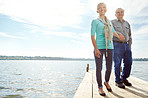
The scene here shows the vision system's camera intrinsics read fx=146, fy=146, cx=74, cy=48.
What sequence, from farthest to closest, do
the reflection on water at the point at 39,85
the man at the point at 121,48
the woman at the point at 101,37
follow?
the reflection on water at the point at 39,85 → the man at the point at 121,48 → the woman at the point at 101,37

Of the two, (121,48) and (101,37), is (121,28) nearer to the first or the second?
(121,48)

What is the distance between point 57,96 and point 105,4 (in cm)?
935

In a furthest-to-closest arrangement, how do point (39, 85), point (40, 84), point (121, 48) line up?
point (40, 84) → point (39, 85) → point (121, 48)

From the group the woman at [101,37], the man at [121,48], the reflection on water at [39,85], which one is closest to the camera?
the woman at [101,37]

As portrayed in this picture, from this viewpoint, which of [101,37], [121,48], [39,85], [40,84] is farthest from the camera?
[40,84]

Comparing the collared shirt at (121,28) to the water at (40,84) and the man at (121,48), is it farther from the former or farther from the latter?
the water at (40,84)

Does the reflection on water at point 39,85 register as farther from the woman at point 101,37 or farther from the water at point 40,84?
the woman at point 101,37

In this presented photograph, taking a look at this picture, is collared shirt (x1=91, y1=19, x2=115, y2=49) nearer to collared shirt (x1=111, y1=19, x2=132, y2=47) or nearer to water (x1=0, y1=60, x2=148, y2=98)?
collared shirt (x1=111, y1=19, x2=132, y2=47)

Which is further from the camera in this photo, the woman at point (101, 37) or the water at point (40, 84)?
the water at point (40, 84)

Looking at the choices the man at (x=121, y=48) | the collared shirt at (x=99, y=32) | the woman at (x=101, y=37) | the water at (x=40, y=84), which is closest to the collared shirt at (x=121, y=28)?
the man at (x=121, y=48)

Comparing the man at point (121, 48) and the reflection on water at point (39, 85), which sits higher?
the man at point (121, 48)

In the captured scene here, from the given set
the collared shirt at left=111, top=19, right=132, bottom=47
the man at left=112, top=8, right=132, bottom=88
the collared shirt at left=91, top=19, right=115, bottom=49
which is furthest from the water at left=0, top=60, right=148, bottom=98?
the collared shirt at left=91, top=19, right=115, bottom=49

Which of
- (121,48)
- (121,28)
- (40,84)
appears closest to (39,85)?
(40,84)

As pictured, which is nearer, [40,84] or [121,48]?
[121,48]
